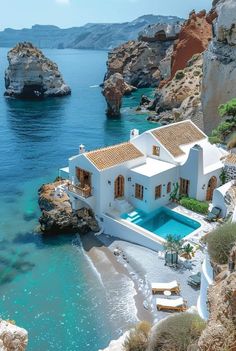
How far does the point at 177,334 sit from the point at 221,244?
314cm

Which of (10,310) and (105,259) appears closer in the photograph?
(10,310)

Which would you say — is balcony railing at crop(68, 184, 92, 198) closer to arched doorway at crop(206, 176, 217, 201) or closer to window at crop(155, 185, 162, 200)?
window at crop(155, 185, 162, 200)

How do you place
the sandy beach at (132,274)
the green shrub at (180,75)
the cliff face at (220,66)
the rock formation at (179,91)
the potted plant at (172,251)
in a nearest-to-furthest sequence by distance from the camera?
the sandy beach at (132,274) < the potted plant at (172,251) < the cliff face at (220,66) < the rock formation at (179,91) < the green shrub at (180,75)

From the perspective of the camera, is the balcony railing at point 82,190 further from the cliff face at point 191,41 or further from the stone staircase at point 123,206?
the cliff face at point 191,41

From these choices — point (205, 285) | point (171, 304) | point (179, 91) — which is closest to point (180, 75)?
point (179, 91)

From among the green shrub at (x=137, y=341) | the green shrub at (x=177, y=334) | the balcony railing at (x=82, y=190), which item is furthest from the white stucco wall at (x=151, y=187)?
the green shrub at (x=177, y=334)

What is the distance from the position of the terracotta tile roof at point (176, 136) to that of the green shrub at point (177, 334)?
18850mm

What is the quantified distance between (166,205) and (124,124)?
3469cm

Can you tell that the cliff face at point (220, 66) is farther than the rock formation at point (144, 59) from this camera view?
No

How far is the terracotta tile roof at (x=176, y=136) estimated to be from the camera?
29422mm

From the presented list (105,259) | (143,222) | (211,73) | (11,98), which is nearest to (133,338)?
(105,259)

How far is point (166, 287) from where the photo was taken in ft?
68.1

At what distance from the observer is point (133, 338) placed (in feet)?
40.1

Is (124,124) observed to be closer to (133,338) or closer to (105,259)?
(105,259)
